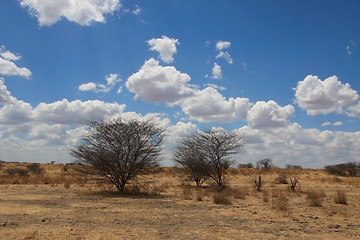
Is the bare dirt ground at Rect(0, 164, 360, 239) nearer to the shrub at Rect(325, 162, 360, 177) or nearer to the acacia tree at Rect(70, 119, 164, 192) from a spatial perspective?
the acacia tree at Rect(70, 119, 164, 192)

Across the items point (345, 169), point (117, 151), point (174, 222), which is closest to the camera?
point (174, 222)

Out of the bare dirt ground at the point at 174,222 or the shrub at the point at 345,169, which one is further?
the shrub at the point at 345,169

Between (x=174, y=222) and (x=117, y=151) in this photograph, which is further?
(x=117, y=151)

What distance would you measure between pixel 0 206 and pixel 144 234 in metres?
8.85

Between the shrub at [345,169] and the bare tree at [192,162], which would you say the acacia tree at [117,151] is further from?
the shrub at [345,169]

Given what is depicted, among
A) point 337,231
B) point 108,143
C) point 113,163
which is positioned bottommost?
point 337,231

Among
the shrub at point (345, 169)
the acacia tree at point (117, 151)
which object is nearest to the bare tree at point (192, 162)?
the acacia tree at point (117, 151)

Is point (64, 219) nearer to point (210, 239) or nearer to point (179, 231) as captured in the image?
point (179, 231)

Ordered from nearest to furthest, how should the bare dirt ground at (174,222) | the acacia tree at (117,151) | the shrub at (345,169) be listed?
the bare dirt ground at (174,222), the acacia tree at (117,151), the shrub at (345,169)

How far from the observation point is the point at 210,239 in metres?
8.31

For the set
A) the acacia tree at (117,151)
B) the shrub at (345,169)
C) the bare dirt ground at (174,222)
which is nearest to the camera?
the bare dirt ground at (174,222)

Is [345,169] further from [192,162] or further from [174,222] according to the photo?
[174,222]

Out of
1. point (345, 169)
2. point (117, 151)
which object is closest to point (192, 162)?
point (117, 151)

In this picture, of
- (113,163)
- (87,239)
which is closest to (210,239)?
(87,239)
